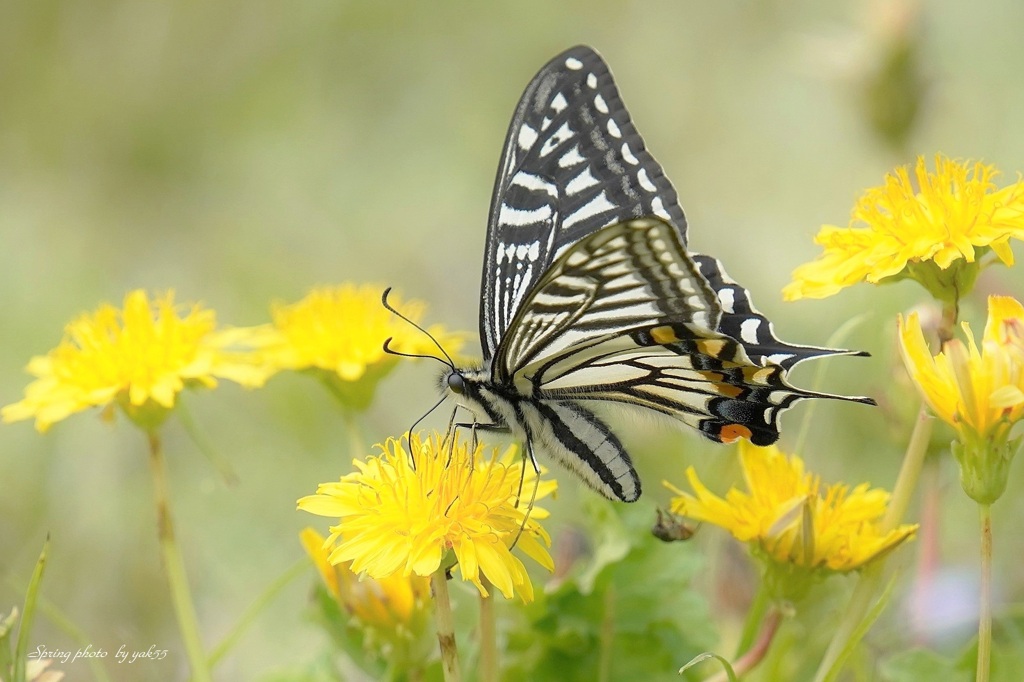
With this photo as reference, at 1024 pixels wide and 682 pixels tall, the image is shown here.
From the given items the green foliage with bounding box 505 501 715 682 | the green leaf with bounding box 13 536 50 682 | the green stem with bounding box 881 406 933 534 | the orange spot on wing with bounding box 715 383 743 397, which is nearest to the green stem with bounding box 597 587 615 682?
the green foliage with bounding box 505 501 715 682

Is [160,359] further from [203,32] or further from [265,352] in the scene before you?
[203,32]

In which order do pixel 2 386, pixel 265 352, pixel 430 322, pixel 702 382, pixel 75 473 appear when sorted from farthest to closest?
pixel 430 322 → pixel 2 386 → pixel 75 473 → pixel 265 352 → pixel 702 382

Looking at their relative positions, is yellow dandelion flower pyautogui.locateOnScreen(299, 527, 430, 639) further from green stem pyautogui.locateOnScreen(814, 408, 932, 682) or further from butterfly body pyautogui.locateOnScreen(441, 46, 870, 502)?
green stem pyautogui.locateOnScreen(814, 408, 932, 682)

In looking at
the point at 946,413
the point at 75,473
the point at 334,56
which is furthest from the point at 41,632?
the point at 334,56

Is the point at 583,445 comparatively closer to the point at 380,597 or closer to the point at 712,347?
the point at 712,347

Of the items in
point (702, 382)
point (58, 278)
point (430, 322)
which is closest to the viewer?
point (702, 382)

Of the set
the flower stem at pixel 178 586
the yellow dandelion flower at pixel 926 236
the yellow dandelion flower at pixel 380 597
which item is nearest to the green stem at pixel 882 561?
the yellow dandelion flower at pixel 926 236

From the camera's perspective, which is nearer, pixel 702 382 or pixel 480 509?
pixel 480 509

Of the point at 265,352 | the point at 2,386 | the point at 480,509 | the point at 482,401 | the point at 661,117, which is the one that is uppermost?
the point at 661,117
